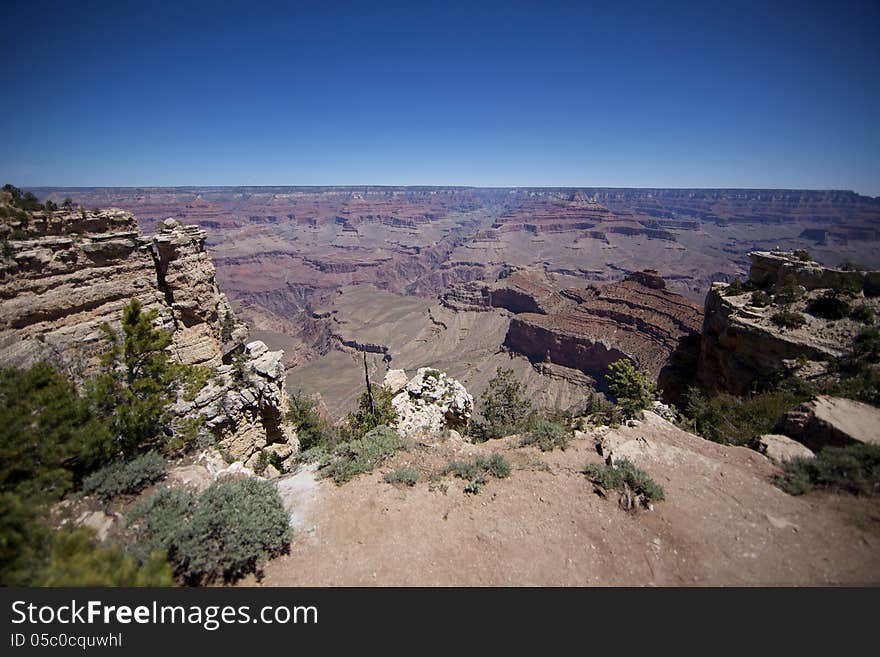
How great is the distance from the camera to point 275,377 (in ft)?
62.7

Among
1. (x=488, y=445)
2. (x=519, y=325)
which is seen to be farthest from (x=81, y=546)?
(x=519, y=325)

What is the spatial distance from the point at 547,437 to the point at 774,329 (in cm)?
1526

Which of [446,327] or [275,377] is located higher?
[275,377]

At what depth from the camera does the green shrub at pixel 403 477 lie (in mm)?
10906

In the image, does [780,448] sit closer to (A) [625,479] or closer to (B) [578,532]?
(A) [625,479]

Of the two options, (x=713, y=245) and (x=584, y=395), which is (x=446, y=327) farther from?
(x=713, y=245)

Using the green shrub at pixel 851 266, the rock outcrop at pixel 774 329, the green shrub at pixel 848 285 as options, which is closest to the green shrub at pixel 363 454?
the rock outcrop at pixel 774 329

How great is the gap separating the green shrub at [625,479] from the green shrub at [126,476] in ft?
40.1

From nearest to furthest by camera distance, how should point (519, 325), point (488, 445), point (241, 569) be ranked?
point (241, 569), point (488, 445), point (519, 325)

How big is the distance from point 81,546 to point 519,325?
69803 mm

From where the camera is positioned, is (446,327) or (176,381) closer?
(176,381)

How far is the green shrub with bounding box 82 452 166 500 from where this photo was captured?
8.73 metres

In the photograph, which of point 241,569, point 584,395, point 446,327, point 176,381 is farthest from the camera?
point 446,327

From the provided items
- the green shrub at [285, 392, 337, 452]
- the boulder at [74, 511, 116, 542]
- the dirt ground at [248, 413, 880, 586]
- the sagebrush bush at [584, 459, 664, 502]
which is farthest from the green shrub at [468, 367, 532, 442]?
the boulder at [74, 511, 116, 542]
